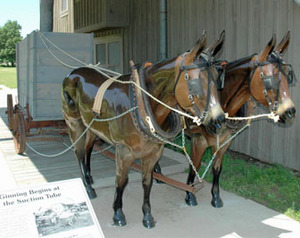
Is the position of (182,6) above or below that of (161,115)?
above

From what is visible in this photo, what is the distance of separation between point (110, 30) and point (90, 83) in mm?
7720

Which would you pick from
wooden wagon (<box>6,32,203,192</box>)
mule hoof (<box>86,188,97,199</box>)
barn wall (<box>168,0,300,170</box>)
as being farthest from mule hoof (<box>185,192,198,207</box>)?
barn wall (<box>168,0,300,170</box>)

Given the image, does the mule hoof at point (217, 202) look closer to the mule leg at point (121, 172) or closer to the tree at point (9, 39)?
the mule leg at point (121, 172)

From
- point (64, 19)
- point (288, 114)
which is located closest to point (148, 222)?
point (288, 114)

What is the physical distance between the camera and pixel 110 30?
11297 mm

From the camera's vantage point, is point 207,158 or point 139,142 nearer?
point 139,142

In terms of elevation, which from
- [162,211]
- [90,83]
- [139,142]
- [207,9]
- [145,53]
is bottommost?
[162,211]

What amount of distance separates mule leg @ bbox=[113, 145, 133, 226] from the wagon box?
2.34 m

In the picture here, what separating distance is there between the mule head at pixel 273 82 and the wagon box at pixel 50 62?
9.73 feet

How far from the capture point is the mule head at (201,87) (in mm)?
2629

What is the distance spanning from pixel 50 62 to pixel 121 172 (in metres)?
2.69

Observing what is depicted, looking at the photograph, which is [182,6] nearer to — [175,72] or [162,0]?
[162,0]

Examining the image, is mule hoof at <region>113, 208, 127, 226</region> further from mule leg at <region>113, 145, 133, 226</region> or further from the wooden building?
the wooden building

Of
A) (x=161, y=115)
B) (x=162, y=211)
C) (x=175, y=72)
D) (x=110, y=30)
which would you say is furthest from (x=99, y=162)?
(x=110, y=30)
